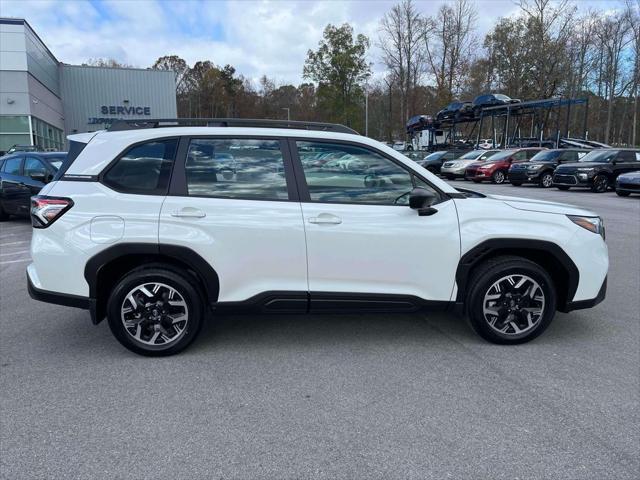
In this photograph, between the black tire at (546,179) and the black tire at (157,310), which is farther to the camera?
the black tire at (546,179)

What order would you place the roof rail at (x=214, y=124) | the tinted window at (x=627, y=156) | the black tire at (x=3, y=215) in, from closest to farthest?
1. the roof rail at (x=214, y=124)
2. the black tire at (x=3, y=215)
3. the tinted window at (x=627, y=156)

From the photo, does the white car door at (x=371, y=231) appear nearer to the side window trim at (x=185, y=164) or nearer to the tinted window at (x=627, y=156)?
the side window trim at (x=185, y=164)

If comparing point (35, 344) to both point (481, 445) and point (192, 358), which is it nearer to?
point (192, 358)

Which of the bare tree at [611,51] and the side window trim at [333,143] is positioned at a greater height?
the bare tree at [611,51]

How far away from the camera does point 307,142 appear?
405 centimetres

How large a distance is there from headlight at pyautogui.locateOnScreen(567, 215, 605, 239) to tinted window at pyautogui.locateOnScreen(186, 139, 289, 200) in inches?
95.7

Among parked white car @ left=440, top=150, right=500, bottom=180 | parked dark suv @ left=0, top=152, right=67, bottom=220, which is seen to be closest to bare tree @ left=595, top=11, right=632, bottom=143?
parked white car @ left=440, top=150, right=500, bottom=180

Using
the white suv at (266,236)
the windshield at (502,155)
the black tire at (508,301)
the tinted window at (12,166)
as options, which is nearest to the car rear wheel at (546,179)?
the windshield at (502,155)

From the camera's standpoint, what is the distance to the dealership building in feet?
100

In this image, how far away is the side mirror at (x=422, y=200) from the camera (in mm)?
3812

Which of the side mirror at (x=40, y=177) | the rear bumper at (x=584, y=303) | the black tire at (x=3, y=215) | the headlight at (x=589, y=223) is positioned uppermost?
the side mirror at (x=40, y=177)

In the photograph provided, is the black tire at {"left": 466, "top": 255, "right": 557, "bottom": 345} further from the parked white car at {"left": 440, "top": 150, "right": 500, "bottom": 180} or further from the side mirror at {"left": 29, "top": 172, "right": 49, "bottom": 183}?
the parked white car at {"left": 440, "top": 150, "right": 500, "bottom": 180}

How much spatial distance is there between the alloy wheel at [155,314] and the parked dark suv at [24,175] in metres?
7.73

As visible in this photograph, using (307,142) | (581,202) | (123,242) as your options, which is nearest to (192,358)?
(123,242)
